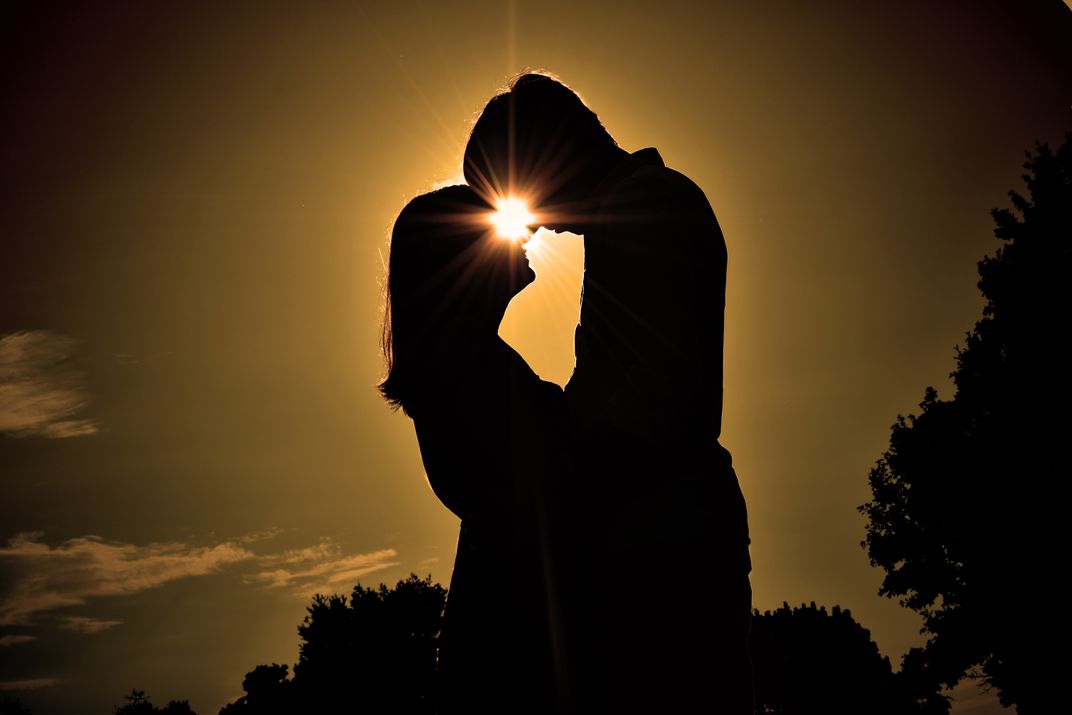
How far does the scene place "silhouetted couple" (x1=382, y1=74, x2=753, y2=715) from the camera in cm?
136

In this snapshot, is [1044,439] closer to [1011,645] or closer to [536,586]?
[1011,645]

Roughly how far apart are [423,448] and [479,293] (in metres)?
0.36

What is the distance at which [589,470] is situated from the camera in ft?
4.74

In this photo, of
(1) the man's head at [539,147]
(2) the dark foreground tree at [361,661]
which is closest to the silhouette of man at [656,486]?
(1) the man's head at [539,147]

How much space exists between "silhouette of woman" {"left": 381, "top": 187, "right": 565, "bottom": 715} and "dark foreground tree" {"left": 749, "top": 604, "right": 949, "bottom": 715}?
57252 millimetres

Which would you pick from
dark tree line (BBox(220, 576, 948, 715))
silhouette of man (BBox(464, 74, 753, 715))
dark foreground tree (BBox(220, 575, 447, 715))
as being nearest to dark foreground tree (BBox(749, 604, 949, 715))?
dark tree line (BBox(220, 576, 948, 715))

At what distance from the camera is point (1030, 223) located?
24391mm

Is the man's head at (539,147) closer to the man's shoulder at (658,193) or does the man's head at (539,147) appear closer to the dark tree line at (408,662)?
the man's shoulder at (658,193)

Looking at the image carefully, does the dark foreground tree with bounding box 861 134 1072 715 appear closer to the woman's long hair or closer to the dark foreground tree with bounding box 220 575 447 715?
the woman's long hair

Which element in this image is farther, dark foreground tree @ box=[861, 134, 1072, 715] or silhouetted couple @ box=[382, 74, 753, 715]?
dark foreground tree @ box=[861, 134, 1072, 715]

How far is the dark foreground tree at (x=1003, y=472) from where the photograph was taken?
21594 millimetres

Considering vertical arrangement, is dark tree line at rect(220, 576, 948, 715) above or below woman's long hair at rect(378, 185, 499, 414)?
above

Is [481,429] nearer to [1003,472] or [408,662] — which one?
[1003,472]

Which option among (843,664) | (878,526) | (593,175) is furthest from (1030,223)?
(843,664)
